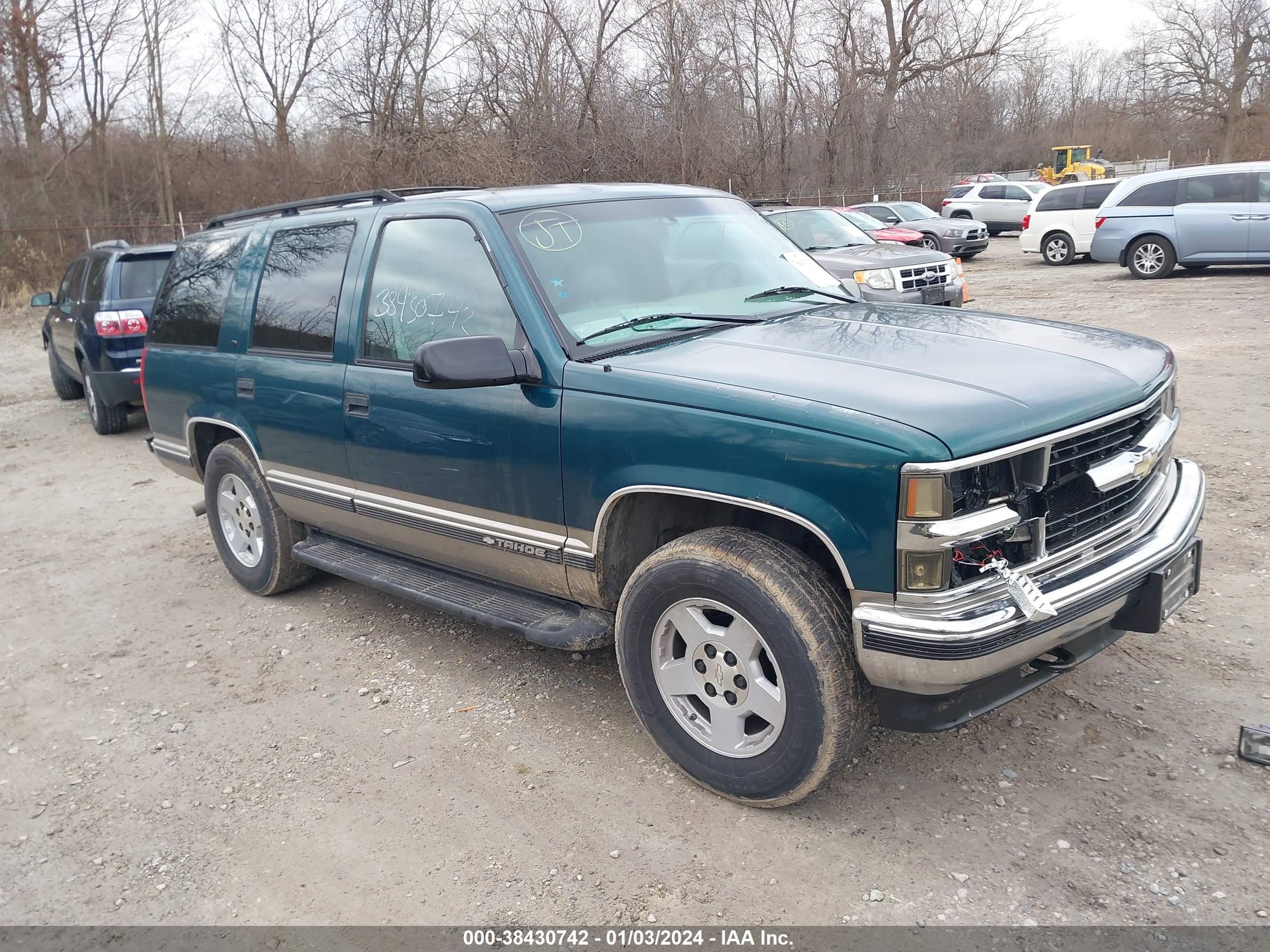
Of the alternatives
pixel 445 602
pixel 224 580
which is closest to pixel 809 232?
pixel 224 580

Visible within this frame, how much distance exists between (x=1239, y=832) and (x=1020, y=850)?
0.66 m

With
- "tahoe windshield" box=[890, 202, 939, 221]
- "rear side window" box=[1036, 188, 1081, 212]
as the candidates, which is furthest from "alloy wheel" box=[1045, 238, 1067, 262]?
"tahoe windshield" box=[890, 202, 939, 221]

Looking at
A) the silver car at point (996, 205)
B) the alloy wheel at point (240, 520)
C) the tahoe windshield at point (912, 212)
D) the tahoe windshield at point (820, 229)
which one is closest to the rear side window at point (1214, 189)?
the tahoe windshield at point (820, 229)

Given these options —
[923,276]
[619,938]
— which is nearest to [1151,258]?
[923,276]

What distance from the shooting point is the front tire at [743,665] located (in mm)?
2943

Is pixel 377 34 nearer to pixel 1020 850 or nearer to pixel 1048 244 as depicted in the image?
pixel 1048 244

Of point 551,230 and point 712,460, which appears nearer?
point 712,460

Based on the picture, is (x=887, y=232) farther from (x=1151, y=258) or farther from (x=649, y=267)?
(x=649, y=267)

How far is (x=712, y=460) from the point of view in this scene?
3.06m

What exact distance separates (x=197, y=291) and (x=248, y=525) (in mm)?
1319

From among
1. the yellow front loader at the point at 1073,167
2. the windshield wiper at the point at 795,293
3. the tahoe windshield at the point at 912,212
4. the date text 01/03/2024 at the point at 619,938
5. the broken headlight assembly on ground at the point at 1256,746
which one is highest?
the yellow front loader at the point at 1073,167

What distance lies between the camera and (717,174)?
110 ft

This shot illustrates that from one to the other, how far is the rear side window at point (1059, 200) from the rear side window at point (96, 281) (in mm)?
17332

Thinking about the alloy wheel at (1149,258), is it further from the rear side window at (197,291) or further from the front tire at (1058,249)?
the rear side window at (197,291)
